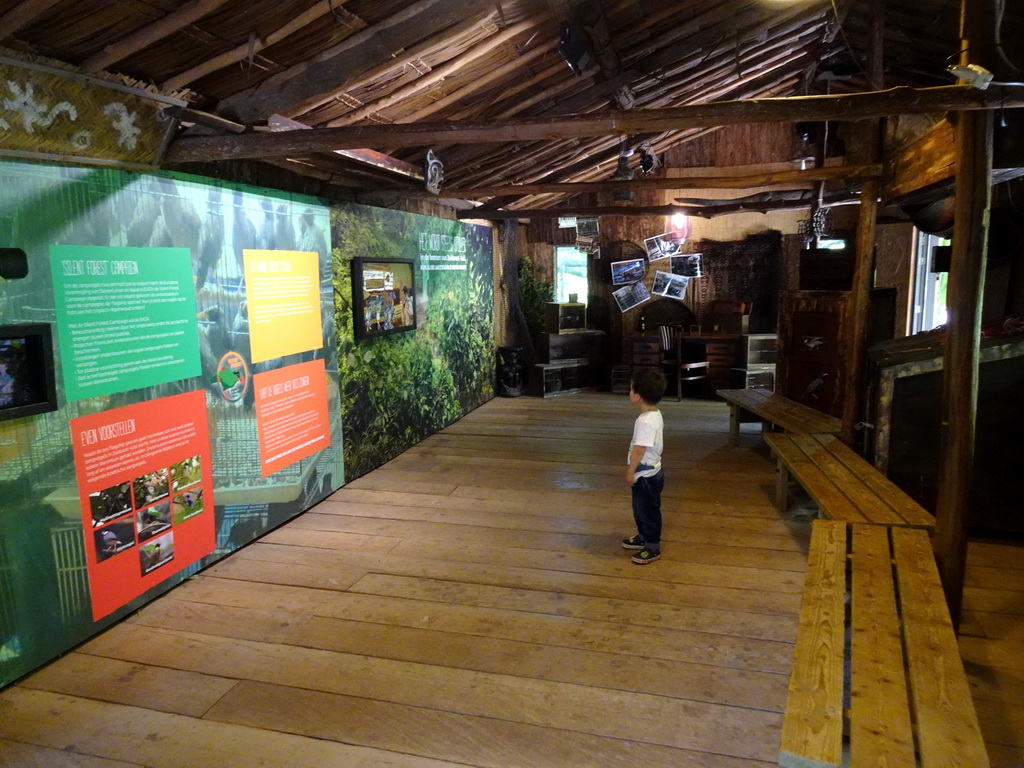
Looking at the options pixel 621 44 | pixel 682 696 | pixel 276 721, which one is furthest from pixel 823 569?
pixel 621 44

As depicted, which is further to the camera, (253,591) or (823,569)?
(253,591)

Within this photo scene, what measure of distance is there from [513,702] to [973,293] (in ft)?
9.55

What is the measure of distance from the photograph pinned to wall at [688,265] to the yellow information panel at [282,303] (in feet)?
22.5

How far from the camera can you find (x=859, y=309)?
231 inches

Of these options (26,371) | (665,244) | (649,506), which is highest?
(665,244)

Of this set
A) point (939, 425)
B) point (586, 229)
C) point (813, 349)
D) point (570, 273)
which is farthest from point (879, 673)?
point (570, 273)

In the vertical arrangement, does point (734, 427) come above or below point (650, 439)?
below

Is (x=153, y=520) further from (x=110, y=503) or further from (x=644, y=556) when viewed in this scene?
(x=644, y=556)

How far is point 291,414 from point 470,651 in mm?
2500

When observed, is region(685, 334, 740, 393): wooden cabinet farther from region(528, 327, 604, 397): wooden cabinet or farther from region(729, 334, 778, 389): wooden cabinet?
region(528, 327, 604, 397): wooden cabinet

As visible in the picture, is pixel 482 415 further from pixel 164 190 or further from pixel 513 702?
pixel 513 702

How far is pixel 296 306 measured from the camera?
508 cm

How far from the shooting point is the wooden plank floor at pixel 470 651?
268cm

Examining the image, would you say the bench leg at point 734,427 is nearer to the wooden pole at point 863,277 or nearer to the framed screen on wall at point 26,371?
the wooden pole at point 863,277
